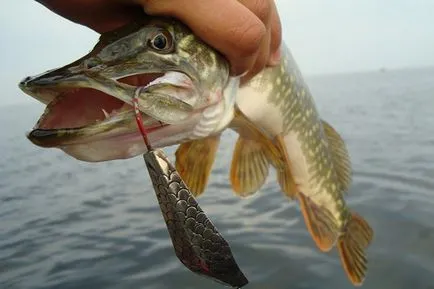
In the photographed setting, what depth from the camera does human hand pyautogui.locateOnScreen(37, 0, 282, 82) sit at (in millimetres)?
1032

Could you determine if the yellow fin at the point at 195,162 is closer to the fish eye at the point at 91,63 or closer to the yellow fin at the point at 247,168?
the yellow fin at the point at 247,168

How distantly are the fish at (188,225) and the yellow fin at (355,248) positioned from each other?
1620 mm

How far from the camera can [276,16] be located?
1355 millimetres

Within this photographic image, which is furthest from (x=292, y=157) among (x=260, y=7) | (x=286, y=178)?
(x=260, y=7)

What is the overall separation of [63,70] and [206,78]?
42 cm

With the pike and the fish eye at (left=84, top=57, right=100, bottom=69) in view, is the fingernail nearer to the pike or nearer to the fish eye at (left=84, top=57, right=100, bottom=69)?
the pike

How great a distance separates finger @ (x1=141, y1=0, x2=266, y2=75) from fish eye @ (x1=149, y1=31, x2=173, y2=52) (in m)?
0.07

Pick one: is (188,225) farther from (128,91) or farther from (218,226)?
(218,226)

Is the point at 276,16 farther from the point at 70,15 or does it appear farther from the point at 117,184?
the point at 117,184

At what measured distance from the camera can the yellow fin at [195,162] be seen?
184 centimetres

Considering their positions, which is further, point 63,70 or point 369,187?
point 369,187

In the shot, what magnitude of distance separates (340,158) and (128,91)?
178 centimetres

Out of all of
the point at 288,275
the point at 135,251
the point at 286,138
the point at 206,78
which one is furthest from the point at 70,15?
the point at 135,251

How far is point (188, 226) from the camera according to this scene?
0.92m
